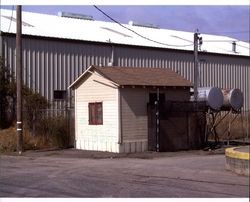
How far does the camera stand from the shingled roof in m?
25.2

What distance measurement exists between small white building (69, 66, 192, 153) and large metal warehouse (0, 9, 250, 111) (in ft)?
21.7

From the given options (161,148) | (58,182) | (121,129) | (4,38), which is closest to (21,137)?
(121,129)

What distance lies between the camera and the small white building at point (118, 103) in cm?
2467

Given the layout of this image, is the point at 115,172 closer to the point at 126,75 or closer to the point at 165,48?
the point at 126,75

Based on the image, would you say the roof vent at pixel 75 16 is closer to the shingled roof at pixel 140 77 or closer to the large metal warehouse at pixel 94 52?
the large metal warehouse at pixel 94 52

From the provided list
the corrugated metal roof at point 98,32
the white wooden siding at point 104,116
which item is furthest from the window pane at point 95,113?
the corrugated metal roof at point 98,32

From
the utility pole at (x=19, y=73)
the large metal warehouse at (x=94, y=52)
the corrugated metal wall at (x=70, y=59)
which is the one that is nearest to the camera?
the utility pole at (x=19, y=73)

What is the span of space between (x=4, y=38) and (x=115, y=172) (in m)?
17.7

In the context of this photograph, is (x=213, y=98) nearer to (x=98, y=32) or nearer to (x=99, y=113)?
(x=99, y=113)

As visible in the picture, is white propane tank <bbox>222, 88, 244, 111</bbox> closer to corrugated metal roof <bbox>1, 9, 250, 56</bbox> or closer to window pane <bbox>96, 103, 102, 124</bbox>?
window pane <bbox>96, 103, 102, 124</bbox>

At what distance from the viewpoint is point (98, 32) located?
40.3 meters

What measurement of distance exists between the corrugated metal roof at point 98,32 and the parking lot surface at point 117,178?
47.6 ft

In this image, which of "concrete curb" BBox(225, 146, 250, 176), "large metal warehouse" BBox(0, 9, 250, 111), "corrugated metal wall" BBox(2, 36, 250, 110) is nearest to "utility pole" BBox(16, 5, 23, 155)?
"large metal warehouse" BBox(0, 9, 250, 111)

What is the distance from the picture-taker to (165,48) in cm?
4128
